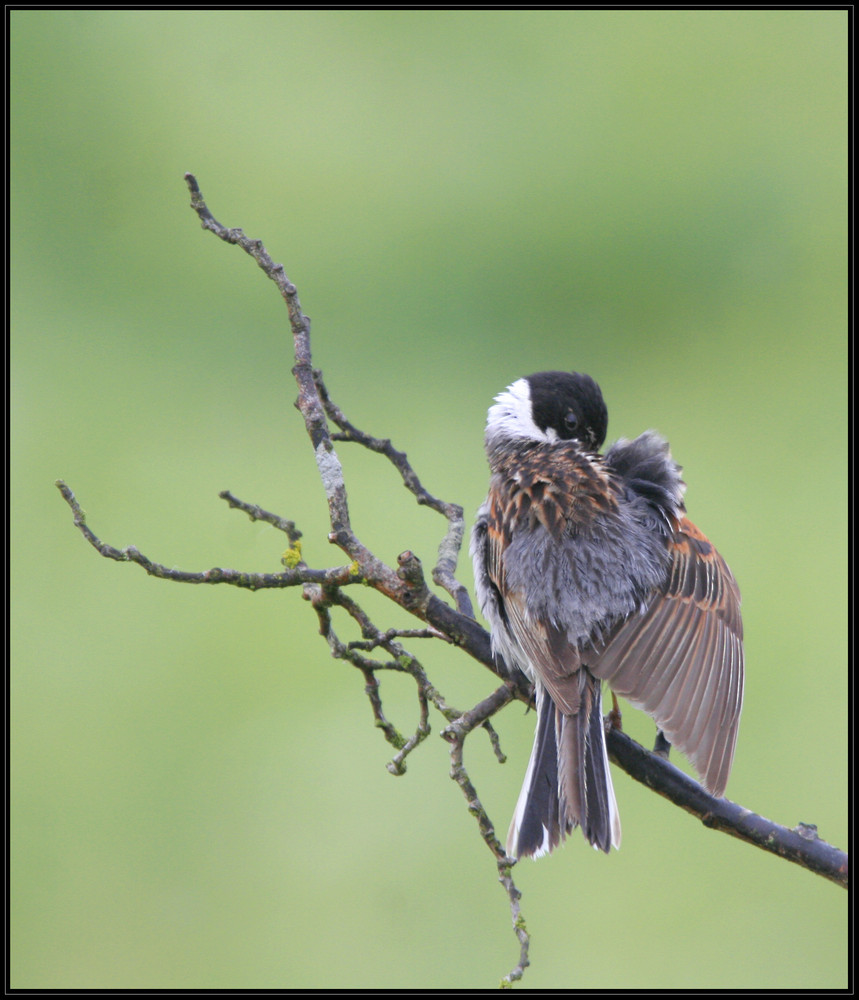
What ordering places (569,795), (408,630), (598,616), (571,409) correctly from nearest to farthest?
(408,630), (569,795), (598,616), (571,409)

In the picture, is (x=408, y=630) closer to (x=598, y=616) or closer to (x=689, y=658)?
(x=598, y=616)

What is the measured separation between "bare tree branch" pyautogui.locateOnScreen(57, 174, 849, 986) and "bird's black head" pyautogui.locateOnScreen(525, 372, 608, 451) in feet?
4.65

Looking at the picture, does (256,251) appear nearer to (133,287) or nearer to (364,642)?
(364,642)

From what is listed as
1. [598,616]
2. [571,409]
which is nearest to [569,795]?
[598,616]

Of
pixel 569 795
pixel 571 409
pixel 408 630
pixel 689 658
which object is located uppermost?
pixel 571 409

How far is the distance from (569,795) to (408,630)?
71cm

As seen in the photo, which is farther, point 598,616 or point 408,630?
point 598,616

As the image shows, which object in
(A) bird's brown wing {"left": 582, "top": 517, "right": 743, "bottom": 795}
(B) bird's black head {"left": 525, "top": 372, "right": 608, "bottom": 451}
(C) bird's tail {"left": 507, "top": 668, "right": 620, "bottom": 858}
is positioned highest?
(B) bird's black head {"left": 525, "top": 372, "right": 608, "bottom": 451}

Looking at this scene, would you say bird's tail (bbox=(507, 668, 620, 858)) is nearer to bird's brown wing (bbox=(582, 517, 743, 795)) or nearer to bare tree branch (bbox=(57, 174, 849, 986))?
bare tree branch (bbox=(57, 174, 849, 986))

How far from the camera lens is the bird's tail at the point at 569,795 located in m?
3.39

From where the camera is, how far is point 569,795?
3.42m

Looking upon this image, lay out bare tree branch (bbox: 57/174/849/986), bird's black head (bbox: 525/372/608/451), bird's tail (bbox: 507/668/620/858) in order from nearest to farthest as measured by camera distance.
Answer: bare tree branch (bbox: 57/174/849/986)
bird's tail (bbox: 507/668/620/858)
bird's black head (bbox: 525/372/608/451)

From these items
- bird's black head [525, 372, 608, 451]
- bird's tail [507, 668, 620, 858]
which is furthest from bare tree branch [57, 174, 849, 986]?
bird's black head [525, 372, 608, 451]

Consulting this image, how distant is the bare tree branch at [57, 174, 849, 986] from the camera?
2.89 meters
